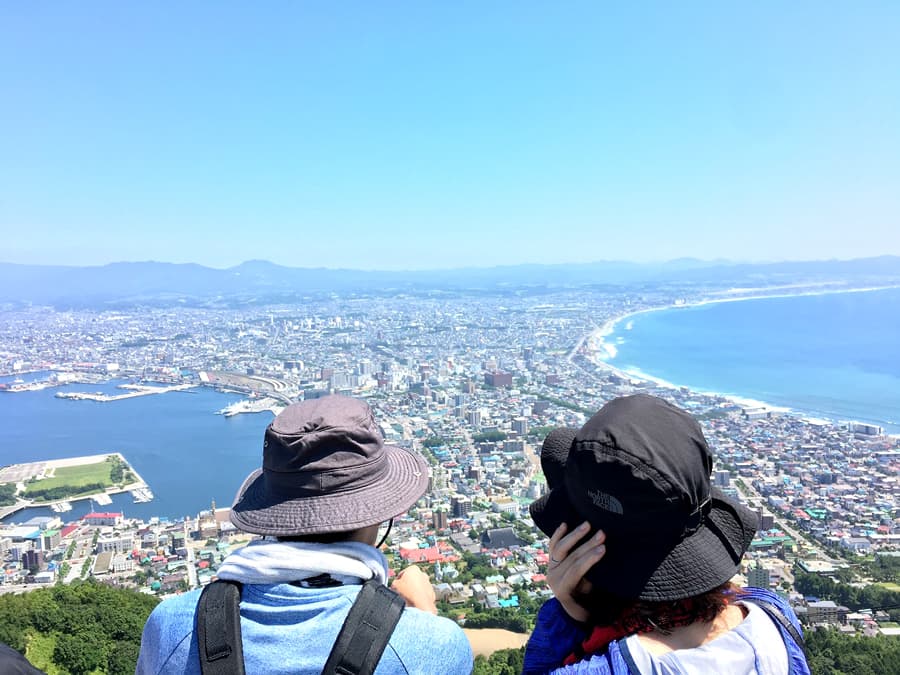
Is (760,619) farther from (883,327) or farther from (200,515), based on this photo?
(883,327)

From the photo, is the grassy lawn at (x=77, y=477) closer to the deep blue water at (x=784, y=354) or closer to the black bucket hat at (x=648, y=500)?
the black bucket hat at (x=648, y=500)

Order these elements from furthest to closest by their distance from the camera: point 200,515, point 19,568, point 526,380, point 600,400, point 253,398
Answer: point 526,380
point 253,398
point 600,400
point 200,515
point 19,568

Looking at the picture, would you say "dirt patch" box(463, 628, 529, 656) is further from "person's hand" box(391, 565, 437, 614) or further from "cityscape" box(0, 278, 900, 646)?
"person's hand" box(391, 565, 437, 614)

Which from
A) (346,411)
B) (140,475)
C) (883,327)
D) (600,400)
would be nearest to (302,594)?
(346,411)

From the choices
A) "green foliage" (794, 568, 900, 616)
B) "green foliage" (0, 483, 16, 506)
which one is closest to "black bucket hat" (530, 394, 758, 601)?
"green foliage" (794, 568, 900, 616)

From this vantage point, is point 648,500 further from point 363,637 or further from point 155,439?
point 155,439
